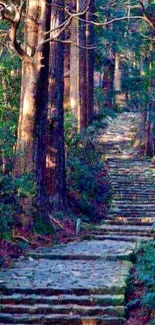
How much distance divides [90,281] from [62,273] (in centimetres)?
68

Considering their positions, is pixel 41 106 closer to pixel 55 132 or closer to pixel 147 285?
pixel 55 132

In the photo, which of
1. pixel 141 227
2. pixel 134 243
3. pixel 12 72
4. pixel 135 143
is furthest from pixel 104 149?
pixel 134 243

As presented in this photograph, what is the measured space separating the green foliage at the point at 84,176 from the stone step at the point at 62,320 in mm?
7590

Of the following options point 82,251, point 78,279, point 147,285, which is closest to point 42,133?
point 82,251

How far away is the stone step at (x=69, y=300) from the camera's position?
764cm

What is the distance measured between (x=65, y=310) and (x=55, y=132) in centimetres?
648

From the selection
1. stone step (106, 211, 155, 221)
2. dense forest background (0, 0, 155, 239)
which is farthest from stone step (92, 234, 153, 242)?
stone step (106, 211, 155, 221)

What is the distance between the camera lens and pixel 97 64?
97.8 ft

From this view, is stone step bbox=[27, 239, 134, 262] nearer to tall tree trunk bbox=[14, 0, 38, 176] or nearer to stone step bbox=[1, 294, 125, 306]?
tall tree trunk bbox=[14, 0, 38, 176]

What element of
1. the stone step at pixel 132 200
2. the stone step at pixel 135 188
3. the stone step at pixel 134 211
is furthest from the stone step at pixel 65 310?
the stone step at pixel 135 188

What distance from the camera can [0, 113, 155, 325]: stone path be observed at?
739cm

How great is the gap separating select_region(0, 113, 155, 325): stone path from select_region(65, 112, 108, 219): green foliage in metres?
0.90

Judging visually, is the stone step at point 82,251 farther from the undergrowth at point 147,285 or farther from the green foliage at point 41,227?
the undergrowth at point 147,285

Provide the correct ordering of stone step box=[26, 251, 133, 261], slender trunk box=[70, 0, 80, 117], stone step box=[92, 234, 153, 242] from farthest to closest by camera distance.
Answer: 1. slender trunk box=[70, 0, 80, 117]
2. stone step box=[92, 234, 153, 242]
3. stone step box=[26, 251, 133, 261]
